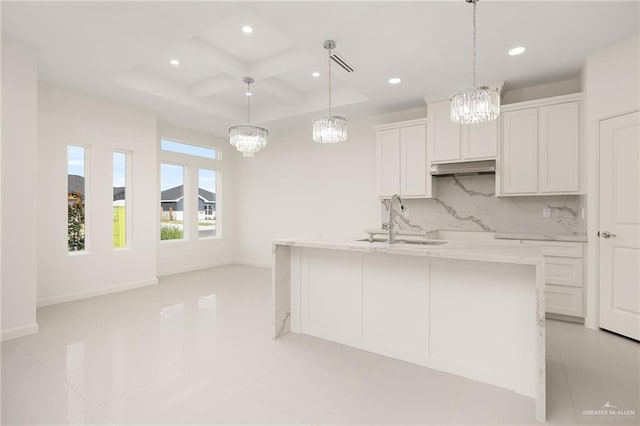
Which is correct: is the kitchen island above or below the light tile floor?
above

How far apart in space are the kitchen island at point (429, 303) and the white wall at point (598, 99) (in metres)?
1.73

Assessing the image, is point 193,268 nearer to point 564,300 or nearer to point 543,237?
point 543,237

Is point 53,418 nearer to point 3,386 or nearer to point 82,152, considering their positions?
point 3,386

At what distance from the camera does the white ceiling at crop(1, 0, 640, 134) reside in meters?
2.62

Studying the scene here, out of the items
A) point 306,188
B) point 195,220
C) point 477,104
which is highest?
point 477,104

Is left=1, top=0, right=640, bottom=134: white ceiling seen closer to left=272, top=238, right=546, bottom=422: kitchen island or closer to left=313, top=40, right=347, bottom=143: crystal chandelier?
left=313, top=40, right=347, bottom=143: crystal chandelier

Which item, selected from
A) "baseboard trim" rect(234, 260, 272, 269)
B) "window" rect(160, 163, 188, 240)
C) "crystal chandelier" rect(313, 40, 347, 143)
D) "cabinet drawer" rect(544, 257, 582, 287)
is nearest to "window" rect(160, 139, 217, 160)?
"window" rect(160, 163, 188, 240)

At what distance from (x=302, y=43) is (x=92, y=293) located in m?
4.36

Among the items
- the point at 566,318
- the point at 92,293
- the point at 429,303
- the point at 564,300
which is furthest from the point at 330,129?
the point at 92,293

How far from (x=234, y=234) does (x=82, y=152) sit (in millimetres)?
3394

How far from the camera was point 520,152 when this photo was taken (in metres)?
3.83

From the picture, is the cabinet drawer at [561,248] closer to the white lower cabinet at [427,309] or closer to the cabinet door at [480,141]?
the cabinet door at [480,141]

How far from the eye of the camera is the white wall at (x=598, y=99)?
9.86 feet

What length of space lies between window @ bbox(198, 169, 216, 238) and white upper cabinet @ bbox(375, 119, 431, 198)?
3831mm
